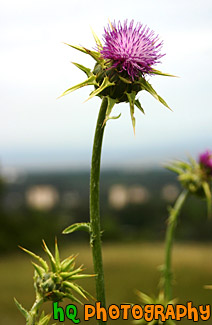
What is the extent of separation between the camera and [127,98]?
2641 mm

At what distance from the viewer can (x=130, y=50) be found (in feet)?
8.48

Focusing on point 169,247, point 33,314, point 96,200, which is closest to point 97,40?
point 96,200

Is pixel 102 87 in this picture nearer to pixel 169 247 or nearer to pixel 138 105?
pixel 138 105

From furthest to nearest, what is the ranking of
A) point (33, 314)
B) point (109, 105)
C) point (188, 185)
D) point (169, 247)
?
point (188, 185) < point (169, 247) < point (33, 314) < point (109, 105)

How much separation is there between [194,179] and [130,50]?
2430 millimetres

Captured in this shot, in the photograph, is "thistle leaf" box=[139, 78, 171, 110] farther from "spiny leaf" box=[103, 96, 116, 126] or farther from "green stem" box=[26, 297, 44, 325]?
"green stem" box=[26, 297, 44, 325]

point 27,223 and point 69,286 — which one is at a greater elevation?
point 27,223

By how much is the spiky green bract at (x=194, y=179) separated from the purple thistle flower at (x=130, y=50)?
2082 millimetres

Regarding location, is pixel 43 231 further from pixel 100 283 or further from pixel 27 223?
pixel 100 283

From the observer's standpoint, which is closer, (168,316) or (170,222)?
(168,316)

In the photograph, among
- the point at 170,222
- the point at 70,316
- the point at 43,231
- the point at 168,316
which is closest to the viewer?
the point at 70,316

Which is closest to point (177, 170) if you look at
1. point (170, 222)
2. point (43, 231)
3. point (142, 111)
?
point (170, 222)

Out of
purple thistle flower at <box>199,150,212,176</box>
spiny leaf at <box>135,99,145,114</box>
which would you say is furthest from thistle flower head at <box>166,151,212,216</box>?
spiny leaf at <box>135,99,145,114</box>

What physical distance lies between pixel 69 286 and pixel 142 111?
1.12 meters
